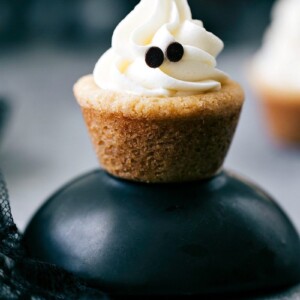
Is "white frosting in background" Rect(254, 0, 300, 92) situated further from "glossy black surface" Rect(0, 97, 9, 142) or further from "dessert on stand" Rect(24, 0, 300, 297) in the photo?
"dessert on stand" Rect(24, 0, 300, 297)

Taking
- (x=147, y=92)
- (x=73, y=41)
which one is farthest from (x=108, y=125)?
(x=73, y=41)

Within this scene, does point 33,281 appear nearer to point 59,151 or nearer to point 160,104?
point 160,104

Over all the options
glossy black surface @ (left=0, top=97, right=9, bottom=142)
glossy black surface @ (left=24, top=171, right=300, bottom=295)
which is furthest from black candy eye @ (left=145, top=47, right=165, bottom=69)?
glossy black surface @ (left=0, top=97, right=9, bottom=142)

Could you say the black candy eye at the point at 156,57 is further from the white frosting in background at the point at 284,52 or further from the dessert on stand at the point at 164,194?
the white frosting in background at the point at 284,52

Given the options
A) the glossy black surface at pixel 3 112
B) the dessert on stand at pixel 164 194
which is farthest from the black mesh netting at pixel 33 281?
the glossy black surface at pixel 3 112

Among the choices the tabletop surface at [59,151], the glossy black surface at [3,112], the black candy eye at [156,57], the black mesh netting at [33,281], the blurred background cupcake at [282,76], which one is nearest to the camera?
the black mesh netting at [33,281]

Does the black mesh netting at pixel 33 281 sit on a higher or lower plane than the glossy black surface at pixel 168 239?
lower

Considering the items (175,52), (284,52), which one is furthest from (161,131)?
(284,52)
